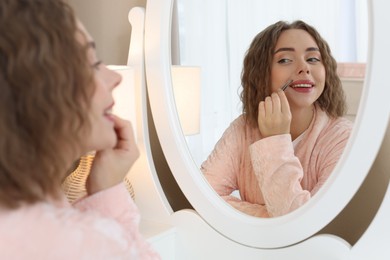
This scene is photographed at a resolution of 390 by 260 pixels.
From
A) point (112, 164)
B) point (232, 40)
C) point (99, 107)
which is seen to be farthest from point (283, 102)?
point (99, 107)

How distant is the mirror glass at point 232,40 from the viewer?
3.19 ft

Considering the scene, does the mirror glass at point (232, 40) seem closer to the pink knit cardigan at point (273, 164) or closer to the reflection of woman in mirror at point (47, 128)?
the pink knit cardigan at point (273, 164)

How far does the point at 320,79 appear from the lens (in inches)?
39.9

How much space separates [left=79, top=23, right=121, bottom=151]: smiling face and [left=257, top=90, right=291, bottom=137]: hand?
461 millimetres

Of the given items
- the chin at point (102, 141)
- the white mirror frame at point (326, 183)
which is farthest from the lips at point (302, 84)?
the chin at point (102, 141)

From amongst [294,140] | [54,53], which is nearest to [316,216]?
[294,140]

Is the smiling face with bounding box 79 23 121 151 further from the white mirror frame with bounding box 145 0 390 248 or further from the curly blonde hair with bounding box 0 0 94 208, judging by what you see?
the white mirror frame with bounding box 145 0 390 248

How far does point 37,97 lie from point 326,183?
0.64m

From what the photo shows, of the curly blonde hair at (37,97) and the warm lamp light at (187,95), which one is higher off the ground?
the curly blonde hair at (37,97)

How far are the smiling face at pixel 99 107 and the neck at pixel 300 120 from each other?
0.47 m

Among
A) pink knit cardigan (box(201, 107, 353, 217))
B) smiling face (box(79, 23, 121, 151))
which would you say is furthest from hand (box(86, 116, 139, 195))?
pink knit cardigan (box(201, 107, 353, 217))

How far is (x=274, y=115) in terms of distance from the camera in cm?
107

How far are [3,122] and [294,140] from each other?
643 mm

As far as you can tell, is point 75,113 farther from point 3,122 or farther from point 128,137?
point 128,137
